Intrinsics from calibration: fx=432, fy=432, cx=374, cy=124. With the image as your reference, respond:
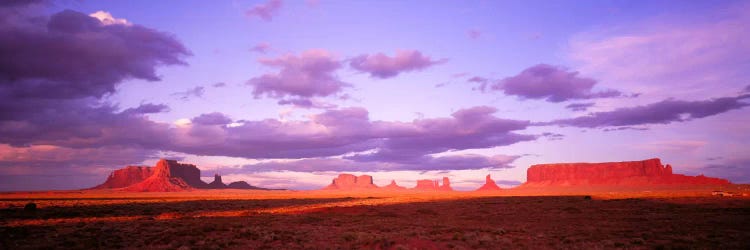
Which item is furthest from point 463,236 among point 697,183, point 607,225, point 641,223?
point 697,183

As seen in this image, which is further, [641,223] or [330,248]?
[641,223]

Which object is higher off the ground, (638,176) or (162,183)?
(162,183)

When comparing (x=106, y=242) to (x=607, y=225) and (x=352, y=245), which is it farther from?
(x=607, y=225)

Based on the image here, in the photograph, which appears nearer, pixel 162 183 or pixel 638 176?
pixel 638 176

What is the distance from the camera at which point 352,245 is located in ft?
63.1

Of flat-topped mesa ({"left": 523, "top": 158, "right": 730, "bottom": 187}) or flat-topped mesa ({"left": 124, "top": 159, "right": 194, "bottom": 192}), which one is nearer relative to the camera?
flat-topped mesa ({"left": 523, "top": 158, "right": 730, "bottom": 187})

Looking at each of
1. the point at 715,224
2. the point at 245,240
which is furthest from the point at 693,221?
the point at 245,240

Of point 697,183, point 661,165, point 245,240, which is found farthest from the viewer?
point 661,165

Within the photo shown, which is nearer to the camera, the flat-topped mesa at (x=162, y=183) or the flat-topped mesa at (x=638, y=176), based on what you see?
the flat-topped mesa at (x=638, y=176)

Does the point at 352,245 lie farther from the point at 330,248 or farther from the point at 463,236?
the point at 463,236

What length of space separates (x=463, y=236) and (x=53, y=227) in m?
23.7

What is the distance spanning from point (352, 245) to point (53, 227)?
19025mm

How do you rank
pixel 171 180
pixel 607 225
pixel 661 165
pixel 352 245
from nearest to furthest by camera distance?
pixel 352 245 → pixel 607 225 → pixel 661 165 → pixel 171 180

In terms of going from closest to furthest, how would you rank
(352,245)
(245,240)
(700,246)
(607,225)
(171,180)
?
(700,246) < (352,245) < (245,240) < (607,225) < (171,180)
